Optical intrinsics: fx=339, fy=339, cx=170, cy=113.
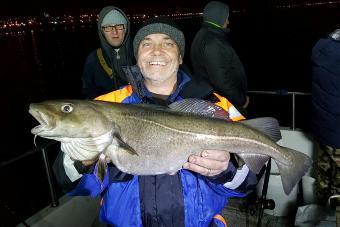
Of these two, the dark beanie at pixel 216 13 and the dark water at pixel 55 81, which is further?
the dark water at pixel 55 81

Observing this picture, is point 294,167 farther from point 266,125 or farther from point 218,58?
point 218,58

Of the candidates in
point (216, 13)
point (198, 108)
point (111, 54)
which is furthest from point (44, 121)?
point (216, 13)

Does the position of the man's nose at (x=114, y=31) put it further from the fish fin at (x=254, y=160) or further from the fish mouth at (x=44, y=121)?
the fish fin at (x=254, y=160)

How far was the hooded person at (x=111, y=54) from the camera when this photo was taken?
5.38 meters

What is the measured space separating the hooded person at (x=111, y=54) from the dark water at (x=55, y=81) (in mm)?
2257

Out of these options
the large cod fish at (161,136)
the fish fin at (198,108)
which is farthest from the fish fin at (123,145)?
the fish fin at (198,108)

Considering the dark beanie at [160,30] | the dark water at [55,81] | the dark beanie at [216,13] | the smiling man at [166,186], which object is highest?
the dark beanie at [216,13]

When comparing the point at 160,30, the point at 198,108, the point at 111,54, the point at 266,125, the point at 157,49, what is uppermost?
the point at 160,30

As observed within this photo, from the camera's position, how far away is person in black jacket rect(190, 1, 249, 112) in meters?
5.46

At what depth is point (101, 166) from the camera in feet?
8.41

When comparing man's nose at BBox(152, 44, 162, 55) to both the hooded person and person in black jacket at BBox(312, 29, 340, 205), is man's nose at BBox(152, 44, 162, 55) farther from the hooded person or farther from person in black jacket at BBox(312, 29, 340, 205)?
the hooded person

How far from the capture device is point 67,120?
2398 millimetres

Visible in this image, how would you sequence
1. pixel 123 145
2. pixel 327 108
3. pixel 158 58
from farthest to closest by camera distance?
pixel 327 108 < pixel 158 58 < pixel 123 145

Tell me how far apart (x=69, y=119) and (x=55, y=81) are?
33241mm
